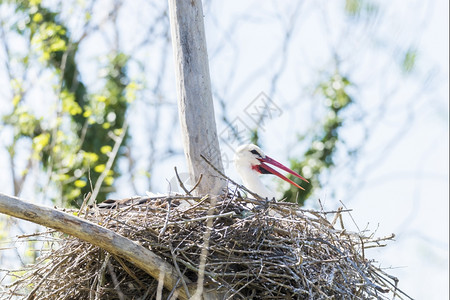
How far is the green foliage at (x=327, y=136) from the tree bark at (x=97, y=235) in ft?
21.6

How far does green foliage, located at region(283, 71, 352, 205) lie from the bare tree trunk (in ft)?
18.8

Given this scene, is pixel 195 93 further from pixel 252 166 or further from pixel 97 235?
pixel 97 235

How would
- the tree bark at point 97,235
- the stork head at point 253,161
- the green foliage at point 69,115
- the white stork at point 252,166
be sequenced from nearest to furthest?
the tree bark at point 97,235, the white stork at point 252,166, the stork head at point 253,161, the green foliage at point 69,115

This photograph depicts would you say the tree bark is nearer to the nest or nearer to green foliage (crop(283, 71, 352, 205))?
the nest

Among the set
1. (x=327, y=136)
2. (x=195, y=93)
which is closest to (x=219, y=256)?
(x=195, y=93)

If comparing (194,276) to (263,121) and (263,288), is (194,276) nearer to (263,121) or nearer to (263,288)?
(263,288)

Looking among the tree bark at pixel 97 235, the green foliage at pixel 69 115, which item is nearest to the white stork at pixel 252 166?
the tree bark at pixel 97 235

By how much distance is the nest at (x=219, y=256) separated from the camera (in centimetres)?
488

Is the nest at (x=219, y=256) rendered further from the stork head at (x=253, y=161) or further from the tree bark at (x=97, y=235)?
the stork head at (x=253, y=161)

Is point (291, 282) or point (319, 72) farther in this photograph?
point (319, 72)

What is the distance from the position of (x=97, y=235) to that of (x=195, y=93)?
1507 mm

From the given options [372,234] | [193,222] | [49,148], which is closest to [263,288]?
[193,222]

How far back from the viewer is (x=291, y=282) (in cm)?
502

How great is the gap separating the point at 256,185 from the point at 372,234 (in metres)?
1.31
